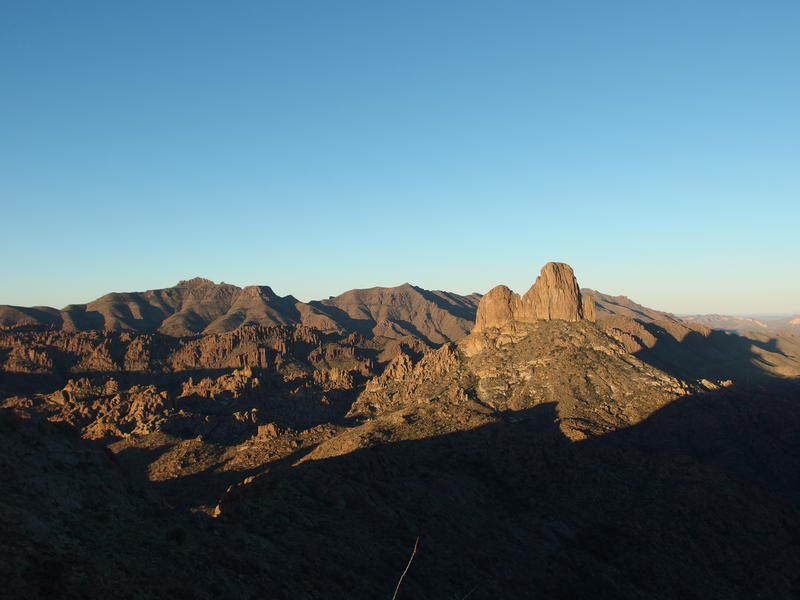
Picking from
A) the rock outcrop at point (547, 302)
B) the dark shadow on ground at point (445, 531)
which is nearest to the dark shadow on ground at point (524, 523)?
the dark shadow on ground at point (445, 531)

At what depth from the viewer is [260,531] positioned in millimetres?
29969

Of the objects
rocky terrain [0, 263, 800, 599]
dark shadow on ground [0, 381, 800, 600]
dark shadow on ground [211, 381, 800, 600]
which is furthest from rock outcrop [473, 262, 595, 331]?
dark shadow on ground [211, 381, 800, 600]

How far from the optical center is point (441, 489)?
45844 millimetres

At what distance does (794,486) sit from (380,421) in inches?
2600

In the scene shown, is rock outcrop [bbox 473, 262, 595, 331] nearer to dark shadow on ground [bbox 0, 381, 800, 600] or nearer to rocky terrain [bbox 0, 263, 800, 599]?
rocky terrain [bbox 0, 263, 800, 599]

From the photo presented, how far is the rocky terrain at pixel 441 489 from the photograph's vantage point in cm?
2220

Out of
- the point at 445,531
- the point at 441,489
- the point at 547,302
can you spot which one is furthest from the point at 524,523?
the point at 547,302

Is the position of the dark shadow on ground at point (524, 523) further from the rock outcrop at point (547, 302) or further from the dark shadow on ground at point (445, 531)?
the rock outcrop at point (547, 302)

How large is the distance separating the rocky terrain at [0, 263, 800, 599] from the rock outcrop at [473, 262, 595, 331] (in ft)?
2.72

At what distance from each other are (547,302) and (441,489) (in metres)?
101

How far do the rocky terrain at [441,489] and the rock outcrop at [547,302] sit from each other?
828 mm

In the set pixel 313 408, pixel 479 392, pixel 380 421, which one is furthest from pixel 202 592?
pixel 313 408

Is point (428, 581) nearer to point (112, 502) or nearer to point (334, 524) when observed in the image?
point (334, 524)

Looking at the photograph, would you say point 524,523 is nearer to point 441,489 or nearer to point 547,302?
point 441,489
